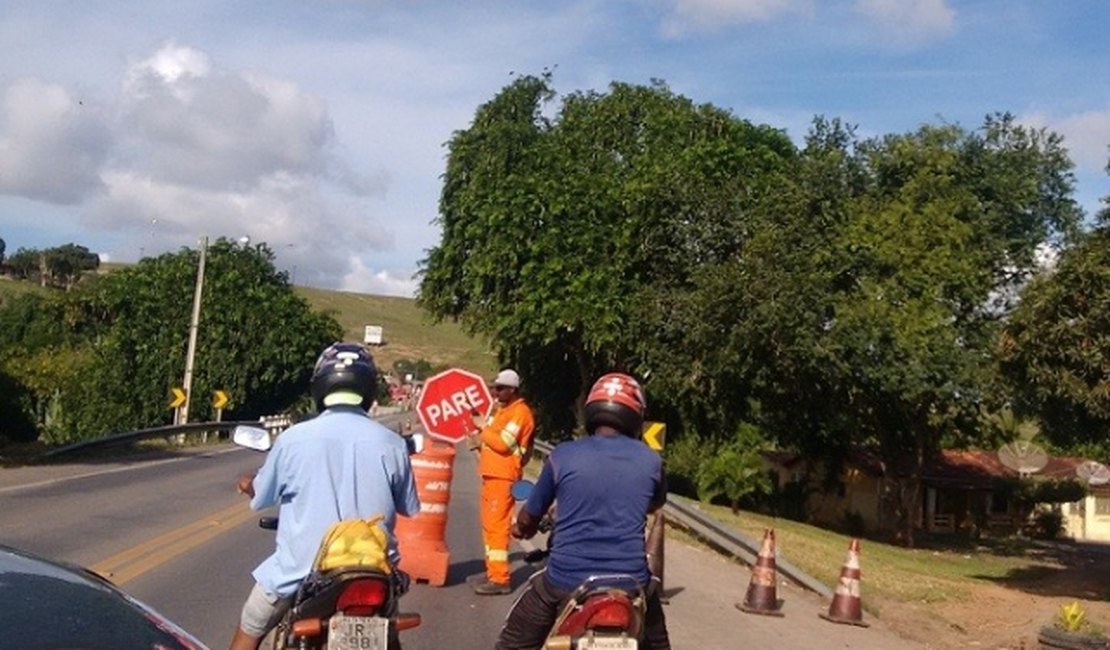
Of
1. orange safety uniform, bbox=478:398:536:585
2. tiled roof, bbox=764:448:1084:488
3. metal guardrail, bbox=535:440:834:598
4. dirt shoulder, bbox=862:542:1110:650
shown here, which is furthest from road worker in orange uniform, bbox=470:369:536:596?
tiled roof, bbox=764:448:1084:488

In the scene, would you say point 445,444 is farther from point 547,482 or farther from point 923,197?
point 923,197

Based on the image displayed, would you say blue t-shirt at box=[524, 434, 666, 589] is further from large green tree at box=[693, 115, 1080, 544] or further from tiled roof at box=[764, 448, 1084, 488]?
tiled roof at box=[764, 448, 1084, 488]

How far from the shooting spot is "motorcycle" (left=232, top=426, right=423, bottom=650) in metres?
5.18

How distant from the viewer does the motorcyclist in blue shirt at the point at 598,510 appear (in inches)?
243

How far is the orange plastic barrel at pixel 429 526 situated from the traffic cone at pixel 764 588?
283 centimetres

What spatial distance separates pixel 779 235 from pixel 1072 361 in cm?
1639

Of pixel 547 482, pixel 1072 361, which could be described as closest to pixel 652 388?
pixel 1072 361

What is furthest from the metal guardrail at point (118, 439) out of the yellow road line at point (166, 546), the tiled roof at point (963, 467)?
the tiled roof at point (963, 467)

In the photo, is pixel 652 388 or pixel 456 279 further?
pixel 456 279

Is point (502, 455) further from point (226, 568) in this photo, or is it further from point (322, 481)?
point (322, 481)

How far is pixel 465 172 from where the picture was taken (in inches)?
1854

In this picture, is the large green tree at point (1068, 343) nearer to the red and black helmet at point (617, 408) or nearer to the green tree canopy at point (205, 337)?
the red and black helmet at point (617, 408)

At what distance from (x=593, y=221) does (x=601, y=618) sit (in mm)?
34323

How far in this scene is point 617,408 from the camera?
636cm
